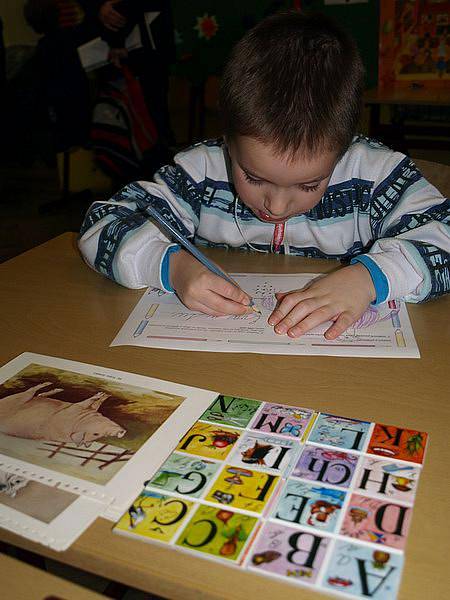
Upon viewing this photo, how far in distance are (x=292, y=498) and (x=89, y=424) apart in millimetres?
210

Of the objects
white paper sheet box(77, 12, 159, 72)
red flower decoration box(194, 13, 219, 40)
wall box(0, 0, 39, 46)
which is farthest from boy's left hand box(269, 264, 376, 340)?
→ wall box(0, 0, 39, 46)

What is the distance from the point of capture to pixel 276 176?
0.82m

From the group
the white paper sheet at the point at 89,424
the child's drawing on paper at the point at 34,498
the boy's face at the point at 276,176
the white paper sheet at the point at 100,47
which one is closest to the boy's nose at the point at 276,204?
the boy's face at the point at 276,176

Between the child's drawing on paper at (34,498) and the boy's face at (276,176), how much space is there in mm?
500

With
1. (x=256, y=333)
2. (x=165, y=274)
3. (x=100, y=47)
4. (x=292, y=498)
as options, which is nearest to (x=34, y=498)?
(x=292, y=498)

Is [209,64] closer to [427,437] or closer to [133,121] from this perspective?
[133,121]

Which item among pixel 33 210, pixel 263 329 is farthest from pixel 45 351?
Answer: pixel 33 210

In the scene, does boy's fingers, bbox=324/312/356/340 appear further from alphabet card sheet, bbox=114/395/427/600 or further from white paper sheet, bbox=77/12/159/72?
white paper sheet, bbox=77/12/159/72

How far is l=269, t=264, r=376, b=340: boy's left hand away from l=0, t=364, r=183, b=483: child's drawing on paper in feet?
0.68

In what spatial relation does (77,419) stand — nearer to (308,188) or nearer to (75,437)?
(75,437)

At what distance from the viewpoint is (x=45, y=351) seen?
73 centimetres

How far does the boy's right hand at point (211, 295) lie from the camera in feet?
2.63

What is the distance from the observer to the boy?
2.61ft

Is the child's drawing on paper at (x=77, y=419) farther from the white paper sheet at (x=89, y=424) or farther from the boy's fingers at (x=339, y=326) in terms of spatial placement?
the boy's fingers at (x=339, y=326)
